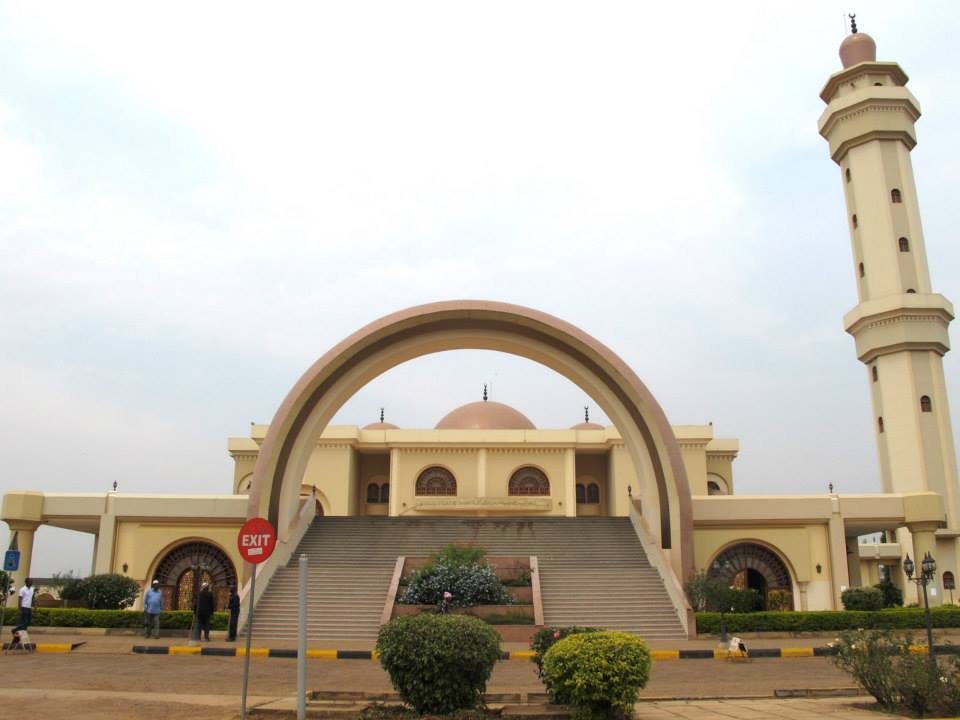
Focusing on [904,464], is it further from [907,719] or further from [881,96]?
[907,719]

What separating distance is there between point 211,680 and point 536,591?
9.91 m

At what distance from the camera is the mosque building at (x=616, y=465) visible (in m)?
24.2

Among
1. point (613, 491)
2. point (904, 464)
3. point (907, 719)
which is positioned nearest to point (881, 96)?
point (904, 464)

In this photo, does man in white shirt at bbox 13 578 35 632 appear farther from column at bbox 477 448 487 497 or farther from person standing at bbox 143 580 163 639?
column at bbox 477 448 487 497

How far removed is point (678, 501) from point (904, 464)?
561 inches

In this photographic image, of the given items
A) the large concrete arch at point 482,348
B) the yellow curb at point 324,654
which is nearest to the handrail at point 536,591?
the large concrete arch at point 482,348

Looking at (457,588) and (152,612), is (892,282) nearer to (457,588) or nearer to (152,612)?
(457,588)

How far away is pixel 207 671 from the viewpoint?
14.0 m

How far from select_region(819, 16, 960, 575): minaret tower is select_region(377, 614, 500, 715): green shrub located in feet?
92.9

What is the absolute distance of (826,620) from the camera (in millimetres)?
20859

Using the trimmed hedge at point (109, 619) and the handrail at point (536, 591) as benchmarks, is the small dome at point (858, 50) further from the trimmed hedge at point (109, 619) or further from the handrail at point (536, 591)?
the trimmed hedge at point (109, 619)

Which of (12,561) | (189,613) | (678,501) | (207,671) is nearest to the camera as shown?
(207,671)

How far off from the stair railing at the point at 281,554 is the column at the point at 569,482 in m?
11.4

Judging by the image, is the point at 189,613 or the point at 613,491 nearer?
the point at 189,613
